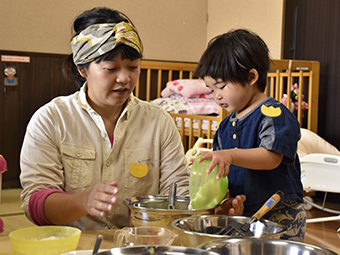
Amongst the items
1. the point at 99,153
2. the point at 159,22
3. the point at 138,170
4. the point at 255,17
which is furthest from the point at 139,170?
the point at 159,22

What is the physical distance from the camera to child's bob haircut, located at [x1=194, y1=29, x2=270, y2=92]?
1.44 m

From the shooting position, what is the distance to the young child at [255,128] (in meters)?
1.31

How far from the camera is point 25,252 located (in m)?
0.83

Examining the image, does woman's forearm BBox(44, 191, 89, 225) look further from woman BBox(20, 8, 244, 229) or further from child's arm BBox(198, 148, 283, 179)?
child's arm BBox(198, 148, 283, 179)

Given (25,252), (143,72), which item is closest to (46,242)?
(25,252)

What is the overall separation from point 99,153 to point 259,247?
0.81 m

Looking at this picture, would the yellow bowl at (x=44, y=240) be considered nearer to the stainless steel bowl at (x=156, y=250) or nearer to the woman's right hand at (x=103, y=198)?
the woman's right hand at (x=103, y=198)

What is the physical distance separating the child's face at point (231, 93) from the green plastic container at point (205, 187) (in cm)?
42

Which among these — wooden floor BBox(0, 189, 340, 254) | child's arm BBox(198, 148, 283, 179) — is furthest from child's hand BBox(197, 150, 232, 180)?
wooden floor BBox(0, 189, 340, 254)

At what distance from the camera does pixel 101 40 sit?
1403 mm

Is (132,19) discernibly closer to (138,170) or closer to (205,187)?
(138,170)

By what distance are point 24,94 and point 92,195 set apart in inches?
138

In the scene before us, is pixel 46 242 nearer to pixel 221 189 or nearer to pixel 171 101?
pixel 221 189

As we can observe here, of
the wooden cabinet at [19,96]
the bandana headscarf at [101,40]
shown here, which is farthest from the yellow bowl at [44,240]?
the wooden cabinet at [19,96]
